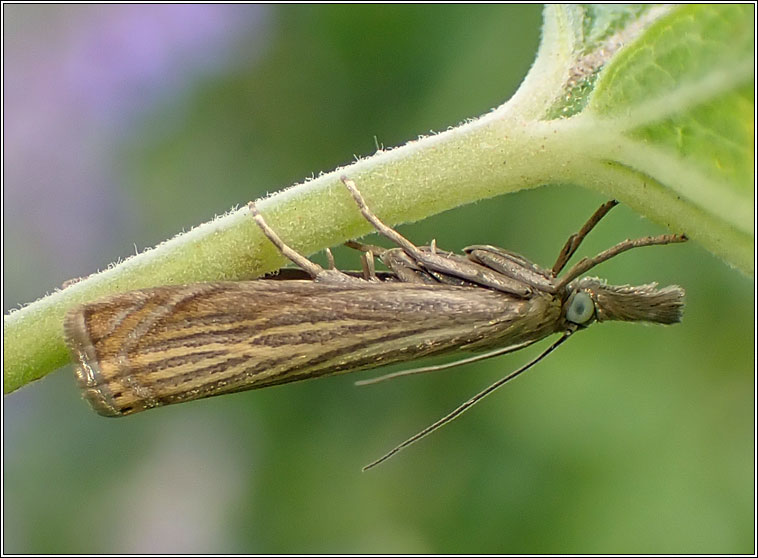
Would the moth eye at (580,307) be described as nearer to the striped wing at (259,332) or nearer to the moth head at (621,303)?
the moth head at (621,303)

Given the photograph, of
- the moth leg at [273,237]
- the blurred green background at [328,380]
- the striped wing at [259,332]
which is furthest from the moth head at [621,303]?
the blurred green background at [328,380]

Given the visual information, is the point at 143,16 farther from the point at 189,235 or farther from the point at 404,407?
the point at 189,235

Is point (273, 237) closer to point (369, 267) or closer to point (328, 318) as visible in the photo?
point (328, 318)

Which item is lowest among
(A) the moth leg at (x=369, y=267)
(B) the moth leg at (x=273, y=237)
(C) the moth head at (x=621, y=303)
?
(C) the moth head at (x=621, y=303)

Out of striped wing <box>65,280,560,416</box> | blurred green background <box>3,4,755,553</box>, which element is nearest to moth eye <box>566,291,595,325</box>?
striped wing <box>65,280,560,416</box>

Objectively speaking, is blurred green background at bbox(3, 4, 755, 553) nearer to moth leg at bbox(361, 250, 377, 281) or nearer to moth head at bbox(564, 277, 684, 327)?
moth head at bbox(564, 277, 684, 327)

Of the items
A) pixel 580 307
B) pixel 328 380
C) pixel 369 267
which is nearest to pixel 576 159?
pixel 369 267

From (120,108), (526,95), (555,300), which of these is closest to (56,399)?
(120,108)
